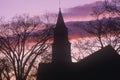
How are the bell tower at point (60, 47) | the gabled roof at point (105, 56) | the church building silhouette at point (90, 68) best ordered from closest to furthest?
the church building silhouette at point (90, 68)
the gabled roof at point (105, 56)
the bell tower at point (60, 47)

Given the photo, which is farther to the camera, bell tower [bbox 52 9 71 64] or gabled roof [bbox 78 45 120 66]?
bell tower [bbox 52 9 71 64]

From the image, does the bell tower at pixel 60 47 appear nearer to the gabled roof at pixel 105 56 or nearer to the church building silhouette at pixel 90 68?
the church building silhouette at pixel 90 68

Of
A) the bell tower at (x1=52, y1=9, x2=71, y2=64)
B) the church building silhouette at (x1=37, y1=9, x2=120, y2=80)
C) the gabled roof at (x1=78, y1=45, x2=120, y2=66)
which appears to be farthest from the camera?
the bell tower at (x1=52, y1=9, x2=71, y2=64)

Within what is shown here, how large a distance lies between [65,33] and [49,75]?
4921mm

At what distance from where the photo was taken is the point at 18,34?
1829 inches

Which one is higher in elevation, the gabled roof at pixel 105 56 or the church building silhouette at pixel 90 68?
the gabled roof at pixel 105 56

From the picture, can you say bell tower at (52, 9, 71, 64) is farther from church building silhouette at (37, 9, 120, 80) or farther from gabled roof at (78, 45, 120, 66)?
gabled roof at (78, 45, 120, 66)

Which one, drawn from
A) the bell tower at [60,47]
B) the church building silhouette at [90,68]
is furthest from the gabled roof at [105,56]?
the bell tower at [60,47]

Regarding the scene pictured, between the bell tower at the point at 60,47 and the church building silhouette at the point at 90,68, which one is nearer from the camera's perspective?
the church building silhouette at the point at 90,68

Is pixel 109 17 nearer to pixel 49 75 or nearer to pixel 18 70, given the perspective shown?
pixel 49 75

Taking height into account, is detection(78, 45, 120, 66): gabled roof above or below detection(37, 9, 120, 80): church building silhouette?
above

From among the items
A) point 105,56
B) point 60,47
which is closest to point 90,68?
point 105,56

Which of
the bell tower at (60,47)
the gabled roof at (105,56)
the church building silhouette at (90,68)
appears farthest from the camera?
the bell tower at (60,47)

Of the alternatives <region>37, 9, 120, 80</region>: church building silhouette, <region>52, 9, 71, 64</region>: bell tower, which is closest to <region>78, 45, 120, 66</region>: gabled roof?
<region>37, 9, 120, 80</region>: church building silhouette
